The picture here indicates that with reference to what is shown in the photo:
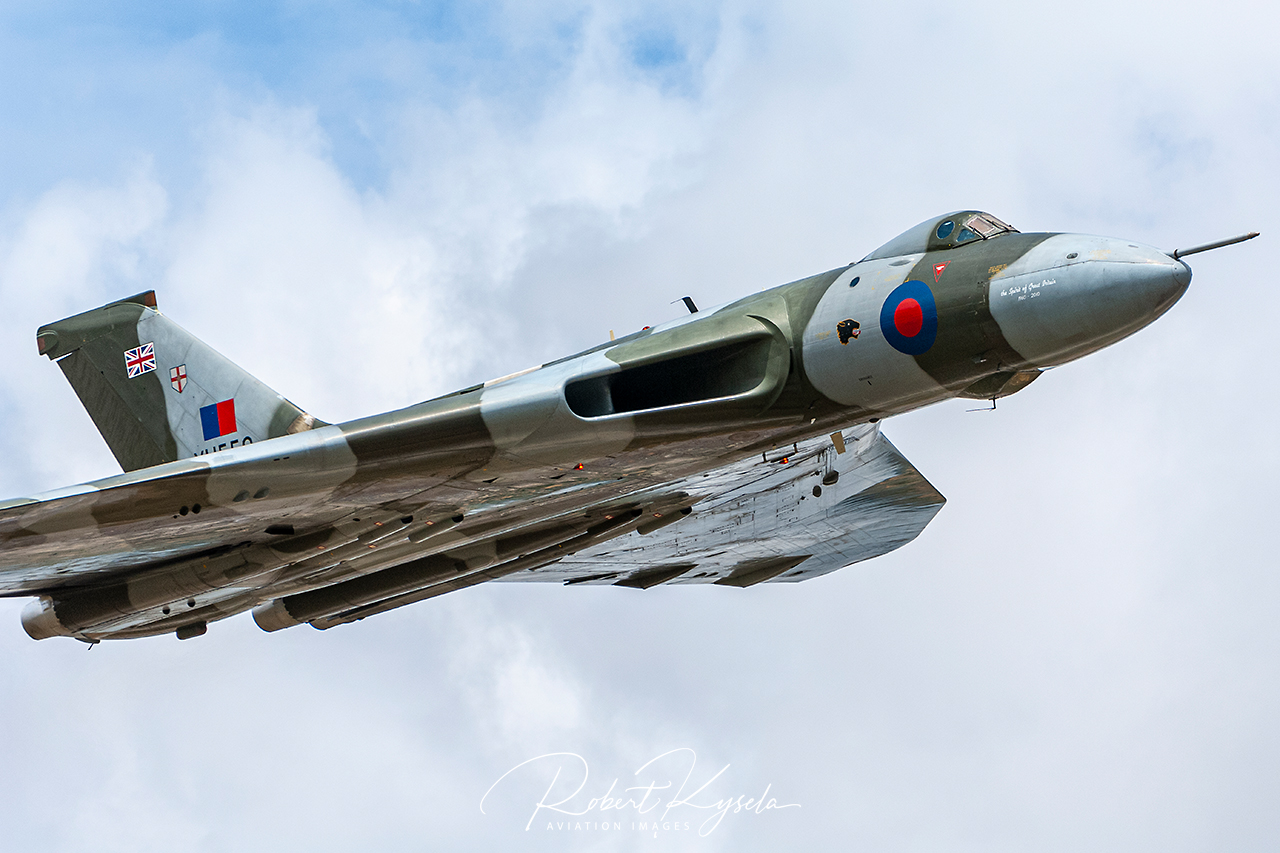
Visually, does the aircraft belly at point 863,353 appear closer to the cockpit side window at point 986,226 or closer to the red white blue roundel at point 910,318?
the red white blue roundel at point 910,318

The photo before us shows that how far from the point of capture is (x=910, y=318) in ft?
42.5

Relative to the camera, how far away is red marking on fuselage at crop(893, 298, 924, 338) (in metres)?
12.9

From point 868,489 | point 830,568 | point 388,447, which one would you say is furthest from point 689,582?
point 388,447

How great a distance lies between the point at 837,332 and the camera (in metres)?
13.4

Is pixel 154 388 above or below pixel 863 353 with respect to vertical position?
above

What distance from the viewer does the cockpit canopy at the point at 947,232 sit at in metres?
13.2

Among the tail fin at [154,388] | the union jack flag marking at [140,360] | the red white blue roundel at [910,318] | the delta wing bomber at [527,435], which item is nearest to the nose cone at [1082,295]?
the delta wing bomber at [527,435]

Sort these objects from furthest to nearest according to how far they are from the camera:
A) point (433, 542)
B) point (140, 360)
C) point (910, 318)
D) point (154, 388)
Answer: point (140, 360)
point (154, 388)
point (433, 542)
point (910, 318)

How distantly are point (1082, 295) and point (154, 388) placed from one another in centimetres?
1286

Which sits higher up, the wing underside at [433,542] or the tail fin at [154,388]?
the tail fin at [154,388]

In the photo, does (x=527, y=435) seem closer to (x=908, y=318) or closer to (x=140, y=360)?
(x=908, y=318)

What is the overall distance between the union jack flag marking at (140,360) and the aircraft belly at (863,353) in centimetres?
1021

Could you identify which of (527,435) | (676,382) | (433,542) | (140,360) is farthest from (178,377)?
(676,382)

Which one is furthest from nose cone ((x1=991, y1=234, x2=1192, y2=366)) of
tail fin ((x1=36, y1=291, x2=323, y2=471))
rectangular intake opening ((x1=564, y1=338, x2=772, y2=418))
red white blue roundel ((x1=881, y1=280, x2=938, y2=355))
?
tail fin ((x1=36, y1=291, x2=323, y2=471))
